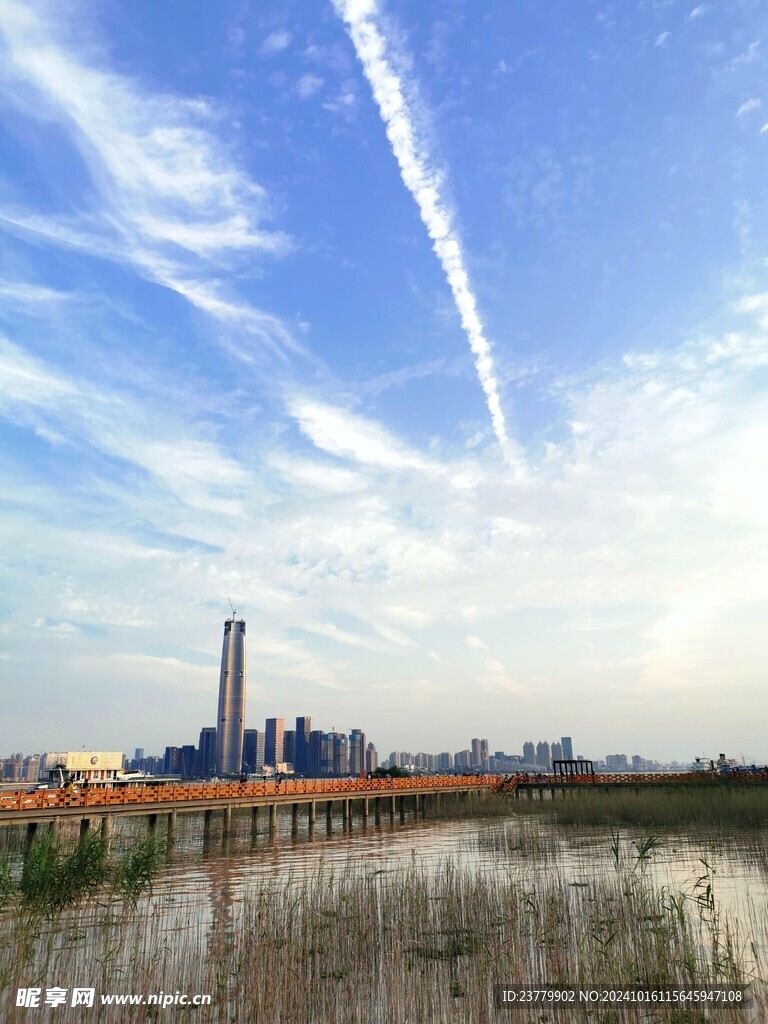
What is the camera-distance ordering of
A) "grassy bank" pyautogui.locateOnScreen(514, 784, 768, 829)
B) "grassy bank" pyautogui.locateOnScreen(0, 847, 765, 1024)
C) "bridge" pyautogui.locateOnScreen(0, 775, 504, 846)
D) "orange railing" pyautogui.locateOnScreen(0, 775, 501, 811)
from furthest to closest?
"grassy bank" pyautogui.locateOnScreen(514, 784, 768, 829)
"orange railing" pyautogui.locateOnScreen(0, 775, 501, 811)
"bridge" pyautogui.locateOnScreen(0, 775, 504, 846)
"grassy bank" pyautogui.locateOnScreen(0, 847, 765, 1024)

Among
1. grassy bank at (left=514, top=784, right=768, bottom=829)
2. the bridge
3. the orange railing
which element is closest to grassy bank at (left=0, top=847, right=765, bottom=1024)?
the bridge

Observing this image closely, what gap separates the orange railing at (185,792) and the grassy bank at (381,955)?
13.6 m

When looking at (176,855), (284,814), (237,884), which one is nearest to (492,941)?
(237,884)

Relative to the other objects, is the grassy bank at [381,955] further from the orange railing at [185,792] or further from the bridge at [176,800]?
the orange railing at [185,792]

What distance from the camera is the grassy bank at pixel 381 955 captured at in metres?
9.62

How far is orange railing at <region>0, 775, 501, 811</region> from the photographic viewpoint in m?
27.0

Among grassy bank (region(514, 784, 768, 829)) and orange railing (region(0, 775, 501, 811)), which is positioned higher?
orange railing (region(0, 775, 501, 811))

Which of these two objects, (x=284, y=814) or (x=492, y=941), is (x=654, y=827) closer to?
(x=492, y=941)

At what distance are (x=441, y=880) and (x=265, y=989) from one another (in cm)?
847

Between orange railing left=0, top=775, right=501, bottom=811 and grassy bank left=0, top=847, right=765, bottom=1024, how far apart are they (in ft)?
44.7

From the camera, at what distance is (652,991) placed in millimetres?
9656

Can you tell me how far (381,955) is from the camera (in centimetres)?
1198

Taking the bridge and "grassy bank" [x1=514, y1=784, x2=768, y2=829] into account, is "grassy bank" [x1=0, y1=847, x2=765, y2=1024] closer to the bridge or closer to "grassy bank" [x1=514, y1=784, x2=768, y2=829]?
the bridge

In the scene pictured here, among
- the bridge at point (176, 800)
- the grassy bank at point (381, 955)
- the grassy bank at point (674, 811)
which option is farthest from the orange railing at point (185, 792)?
the grassy bank at point (381, 955)
